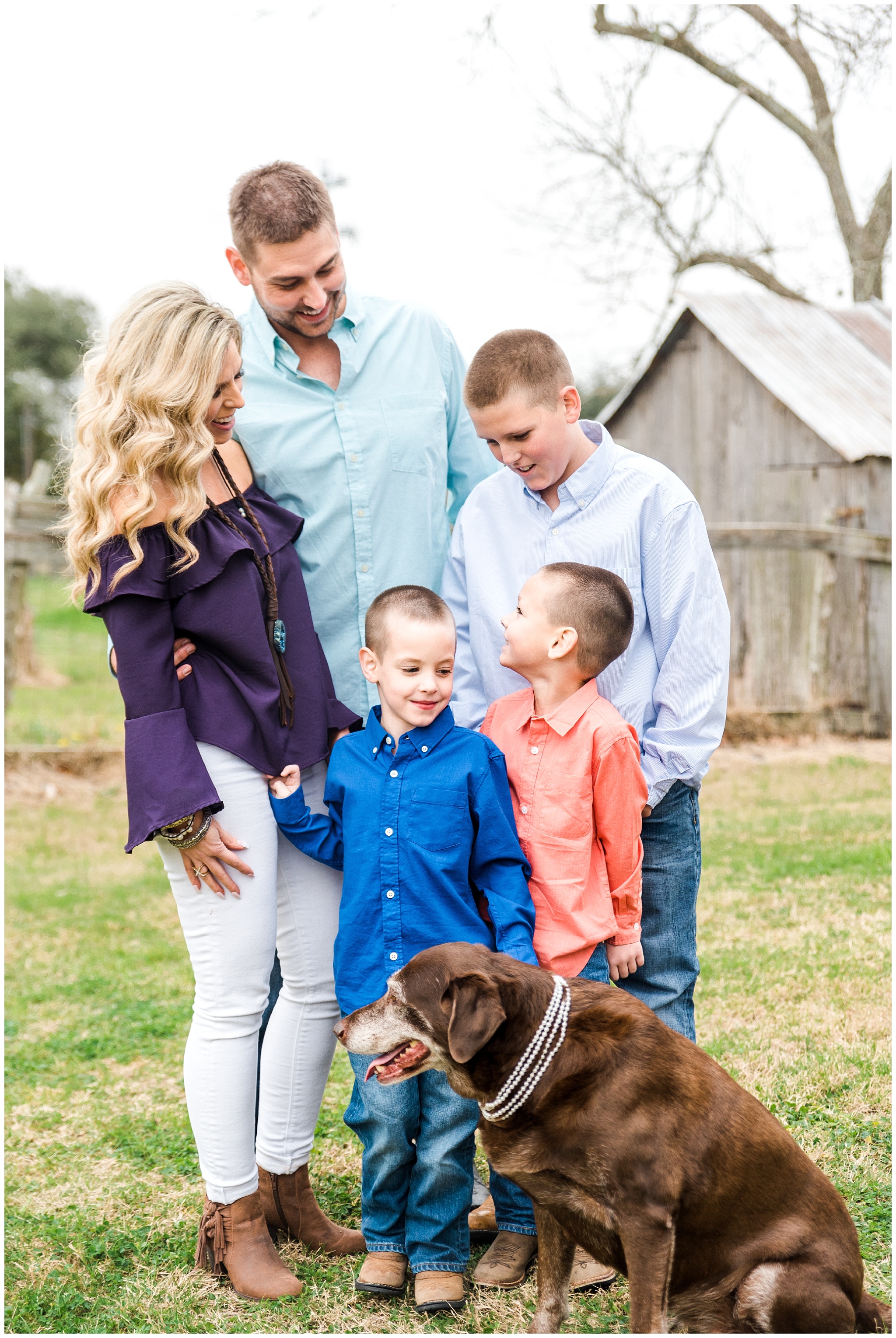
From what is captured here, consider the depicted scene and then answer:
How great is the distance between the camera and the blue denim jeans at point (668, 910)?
10.2 feet

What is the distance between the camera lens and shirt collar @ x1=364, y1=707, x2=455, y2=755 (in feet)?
9.55

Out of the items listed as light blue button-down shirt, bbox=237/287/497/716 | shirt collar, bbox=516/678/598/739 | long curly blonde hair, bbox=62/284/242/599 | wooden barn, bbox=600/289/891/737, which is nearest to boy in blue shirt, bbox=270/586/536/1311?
shirt collar, bbox=516/678/598/739

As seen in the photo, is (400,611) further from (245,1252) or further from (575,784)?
(245,1252)

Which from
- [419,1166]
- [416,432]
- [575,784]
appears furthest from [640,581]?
[419,1166]

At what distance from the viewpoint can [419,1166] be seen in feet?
9.54

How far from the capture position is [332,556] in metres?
3.32

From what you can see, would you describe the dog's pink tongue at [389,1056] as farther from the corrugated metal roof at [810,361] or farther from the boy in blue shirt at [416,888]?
the corrugated metal roof at [810,361]

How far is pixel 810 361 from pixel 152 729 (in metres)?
12.0

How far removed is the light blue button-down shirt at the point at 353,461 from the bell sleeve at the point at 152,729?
62 centimetres

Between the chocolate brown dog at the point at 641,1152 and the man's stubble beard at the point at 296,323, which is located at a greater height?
the man's stubble beard at the point at 296,323

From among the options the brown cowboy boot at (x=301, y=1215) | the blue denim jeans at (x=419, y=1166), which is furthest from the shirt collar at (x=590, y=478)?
the brown cowboy boot at (x=301, y=1215)

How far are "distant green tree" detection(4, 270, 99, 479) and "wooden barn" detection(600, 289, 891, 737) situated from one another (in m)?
20.0

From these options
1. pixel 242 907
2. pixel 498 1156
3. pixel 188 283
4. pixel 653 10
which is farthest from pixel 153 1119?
pixel 653 10

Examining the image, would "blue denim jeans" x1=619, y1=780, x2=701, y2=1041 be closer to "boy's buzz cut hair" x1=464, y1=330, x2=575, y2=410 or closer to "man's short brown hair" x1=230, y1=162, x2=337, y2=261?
"boy's buzz cut hair" x1=464, y1=330, x2=575, y2=410
